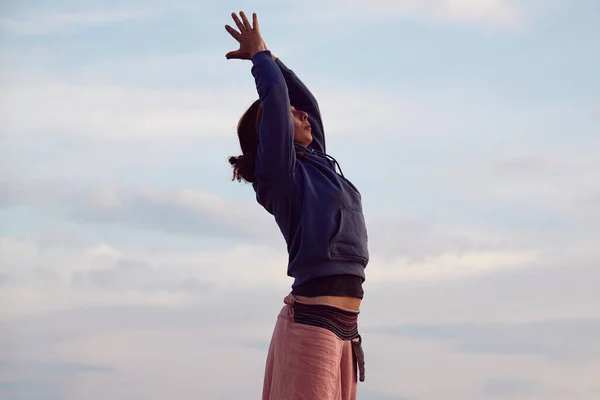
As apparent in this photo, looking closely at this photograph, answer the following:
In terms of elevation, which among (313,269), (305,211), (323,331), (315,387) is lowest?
(315,387)

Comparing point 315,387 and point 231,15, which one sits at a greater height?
point 231,15

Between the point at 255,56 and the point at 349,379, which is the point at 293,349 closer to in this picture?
→ the point at 349,379

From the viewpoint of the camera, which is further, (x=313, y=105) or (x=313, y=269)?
(x=313, y=105)

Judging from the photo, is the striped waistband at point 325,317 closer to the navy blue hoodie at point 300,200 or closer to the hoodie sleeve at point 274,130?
the navy blue hoodie at point 300,200

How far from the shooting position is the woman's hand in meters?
5.64

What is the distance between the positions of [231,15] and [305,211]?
153cm

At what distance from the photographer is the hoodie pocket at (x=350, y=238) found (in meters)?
5.08

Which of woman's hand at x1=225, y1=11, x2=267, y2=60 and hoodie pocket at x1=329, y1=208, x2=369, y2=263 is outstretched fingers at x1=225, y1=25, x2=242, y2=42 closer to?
woman's hand at x1=225, y1=11, x2=267, y2=60

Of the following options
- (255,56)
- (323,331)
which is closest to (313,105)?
(255,56)

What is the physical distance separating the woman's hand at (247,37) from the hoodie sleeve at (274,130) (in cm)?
41

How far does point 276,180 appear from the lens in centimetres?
522

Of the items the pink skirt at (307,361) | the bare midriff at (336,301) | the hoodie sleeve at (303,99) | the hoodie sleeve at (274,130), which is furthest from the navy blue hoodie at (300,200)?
the hoodie sleeve at (303,99)

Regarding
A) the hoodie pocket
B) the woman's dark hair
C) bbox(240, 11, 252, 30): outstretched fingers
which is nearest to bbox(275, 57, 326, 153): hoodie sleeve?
bbox(240, 11, 252, 30): outstretched fingers

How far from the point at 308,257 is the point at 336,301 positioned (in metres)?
0.33
